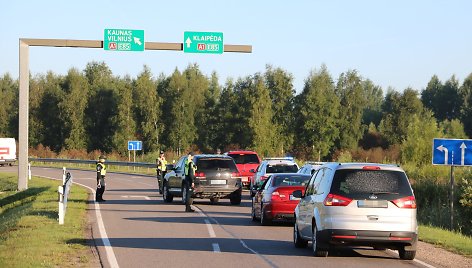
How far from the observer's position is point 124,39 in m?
39.9

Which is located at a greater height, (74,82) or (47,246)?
(74,82)

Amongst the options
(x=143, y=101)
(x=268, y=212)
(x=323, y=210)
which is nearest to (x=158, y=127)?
(x=143, y=101)

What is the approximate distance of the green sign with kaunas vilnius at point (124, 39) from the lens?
3959cm

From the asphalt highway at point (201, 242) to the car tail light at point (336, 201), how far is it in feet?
3.15

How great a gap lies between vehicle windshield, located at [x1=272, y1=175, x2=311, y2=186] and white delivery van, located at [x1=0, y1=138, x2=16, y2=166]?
60.7m

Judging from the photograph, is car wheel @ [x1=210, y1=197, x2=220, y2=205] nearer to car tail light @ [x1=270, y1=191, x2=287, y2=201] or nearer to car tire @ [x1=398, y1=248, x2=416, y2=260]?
car tail light @ [x1=270, y1=191, x2=287, y2=201]

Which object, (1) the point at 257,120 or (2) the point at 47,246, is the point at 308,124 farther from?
(2) the point at 47,246

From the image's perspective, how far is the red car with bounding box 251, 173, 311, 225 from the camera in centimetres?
2227

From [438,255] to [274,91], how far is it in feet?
286

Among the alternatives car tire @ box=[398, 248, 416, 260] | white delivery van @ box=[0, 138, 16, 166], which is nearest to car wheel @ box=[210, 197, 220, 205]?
car tire @ box=[398, 248, 416, 260]

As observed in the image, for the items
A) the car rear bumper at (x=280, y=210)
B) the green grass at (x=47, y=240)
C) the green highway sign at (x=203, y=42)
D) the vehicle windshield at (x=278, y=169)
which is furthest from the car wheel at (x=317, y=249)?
the green highway sign at (x=203, y=42)

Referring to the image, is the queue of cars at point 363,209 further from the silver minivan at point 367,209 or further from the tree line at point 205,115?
the tree line at point 205,115

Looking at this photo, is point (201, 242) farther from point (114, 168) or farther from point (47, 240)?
point (114, 168)

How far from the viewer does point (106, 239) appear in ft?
61.5
